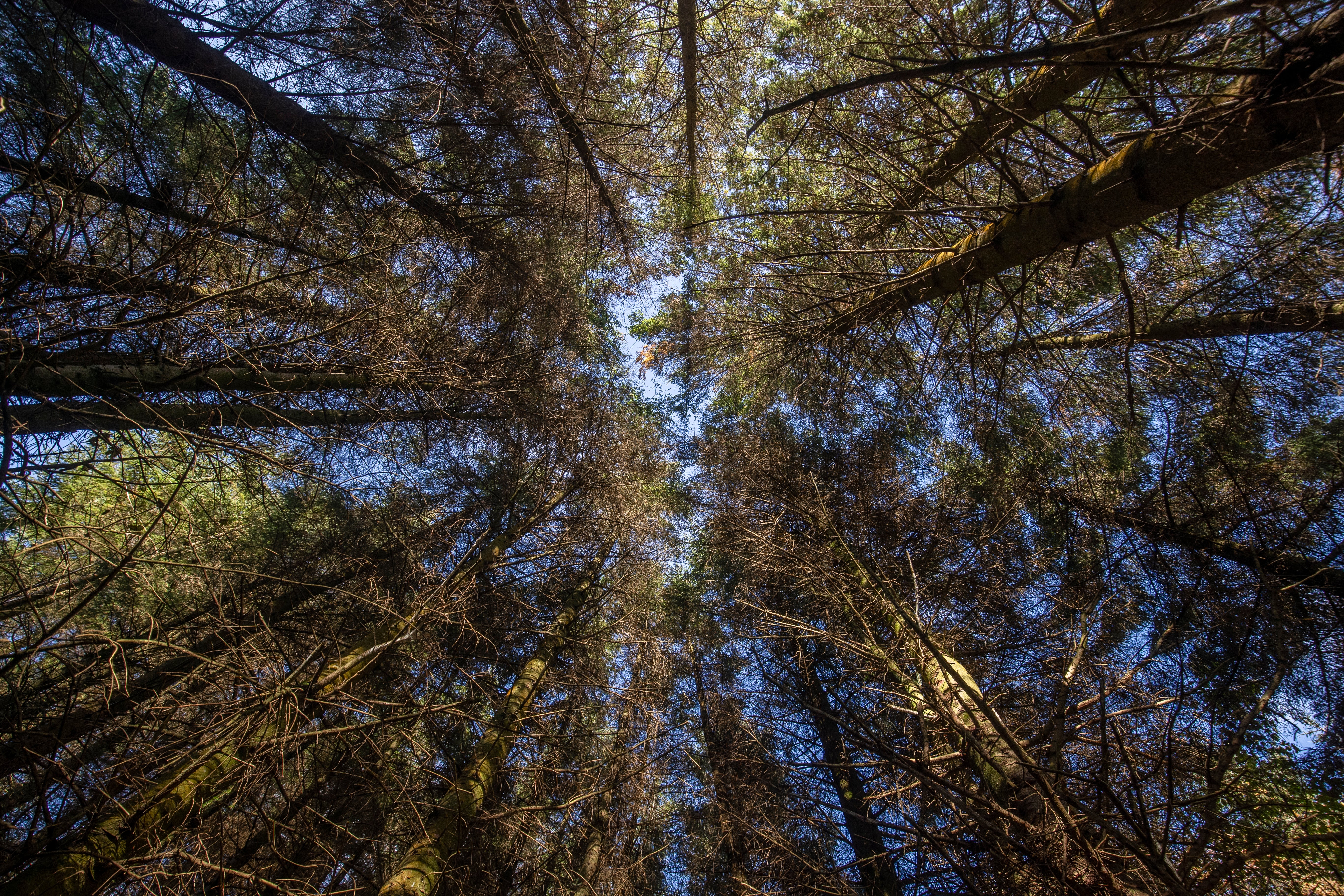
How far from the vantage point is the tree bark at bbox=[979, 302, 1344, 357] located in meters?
3.42

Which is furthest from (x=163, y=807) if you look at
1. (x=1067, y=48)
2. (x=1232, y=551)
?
(x=1232, y=551)

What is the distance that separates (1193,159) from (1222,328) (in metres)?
3.30

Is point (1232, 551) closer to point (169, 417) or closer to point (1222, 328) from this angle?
point (1222, 328)

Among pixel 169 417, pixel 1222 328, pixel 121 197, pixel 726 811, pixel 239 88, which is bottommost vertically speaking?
pixel 726 811

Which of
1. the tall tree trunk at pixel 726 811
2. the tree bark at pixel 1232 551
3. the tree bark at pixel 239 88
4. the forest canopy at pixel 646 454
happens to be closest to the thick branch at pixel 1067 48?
the forest canopy at pixel 646 454

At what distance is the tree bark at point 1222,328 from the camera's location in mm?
3418

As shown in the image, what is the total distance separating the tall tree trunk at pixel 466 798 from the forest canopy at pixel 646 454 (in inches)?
1.7

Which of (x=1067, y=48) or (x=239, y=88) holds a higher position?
(x=239, y=88)

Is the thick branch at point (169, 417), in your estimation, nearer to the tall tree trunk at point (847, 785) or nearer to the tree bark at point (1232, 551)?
the tall tree trunk at point (847, 785)

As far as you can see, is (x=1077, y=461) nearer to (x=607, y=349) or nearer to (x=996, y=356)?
(x=996, y=356)

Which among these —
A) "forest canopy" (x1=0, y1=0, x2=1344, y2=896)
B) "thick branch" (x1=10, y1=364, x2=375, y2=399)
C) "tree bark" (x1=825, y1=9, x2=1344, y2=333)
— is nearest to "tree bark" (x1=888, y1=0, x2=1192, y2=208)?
"forest canopy" (x1=0, y1=0, x2=1344, y2=896)

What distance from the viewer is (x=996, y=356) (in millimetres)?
4789

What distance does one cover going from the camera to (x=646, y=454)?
24.6ft

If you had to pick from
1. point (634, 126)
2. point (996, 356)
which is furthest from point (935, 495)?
point (634, 126)
